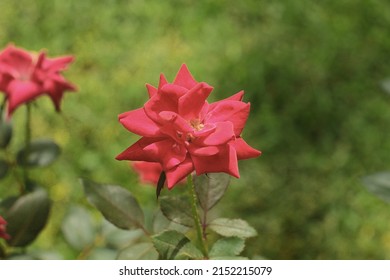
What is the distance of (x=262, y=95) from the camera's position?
182 cm

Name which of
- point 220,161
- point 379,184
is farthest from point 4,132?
point 379,184

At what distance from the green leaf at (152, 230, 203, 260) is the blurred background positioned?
84cm

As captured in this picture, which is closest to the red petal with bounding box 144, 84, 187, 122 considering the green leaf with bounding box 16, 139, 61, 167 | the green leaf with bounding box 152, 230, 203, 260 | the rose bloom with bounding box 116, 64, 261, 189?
the rose bloom with bounding box 116, 64, 261, 189

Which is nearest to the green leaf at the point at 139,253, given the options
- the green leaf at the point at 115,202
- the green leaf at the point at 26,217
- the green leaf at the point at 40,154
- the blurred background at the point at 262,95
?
the green leaf at the point at 115,202

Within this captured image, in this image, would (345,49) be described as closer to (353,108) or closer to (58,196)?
(353,108)

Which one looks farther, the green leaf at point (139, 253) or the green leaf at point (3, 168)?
the green leaf at point (3, 168)

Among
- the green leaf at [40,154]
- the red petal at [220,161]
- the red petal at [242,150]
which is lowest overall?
the red petal at [220,161]

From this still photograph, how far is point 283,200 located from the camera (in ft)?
5.23

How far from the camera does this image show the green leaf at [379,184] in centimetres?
100

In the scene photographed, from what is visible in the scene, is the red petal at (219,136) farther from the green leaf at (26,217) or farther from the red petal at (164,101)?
the green leaf at (26,217)

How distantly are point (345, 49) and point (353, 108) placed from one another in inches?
9.2

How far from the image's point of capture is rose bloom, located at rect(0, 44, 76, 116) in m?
0.86

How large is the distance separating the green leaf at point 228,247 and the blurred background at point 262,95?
80 centimetres

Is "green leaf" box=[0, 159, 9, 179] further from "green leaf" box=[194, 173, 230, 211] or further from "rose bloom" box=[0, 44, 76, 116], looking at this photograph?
"green leaf" box=[194, 173, 230, 211]
